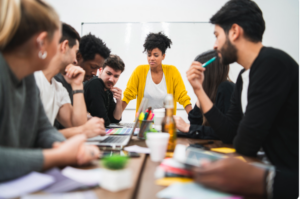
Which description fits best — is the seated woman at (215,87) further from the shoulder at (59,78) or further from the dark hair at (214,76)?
the shoulder at (59,78)

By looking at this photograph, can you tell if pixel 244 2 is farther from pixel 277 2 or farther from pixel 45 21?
pixel 277 2

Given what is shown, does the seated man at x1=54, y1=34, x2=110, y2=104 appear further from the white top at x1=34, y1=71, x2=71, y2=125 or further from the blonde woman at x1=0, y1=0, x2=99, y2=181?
the blonde woman at x1=0, y1=0, x2=99, y2=181

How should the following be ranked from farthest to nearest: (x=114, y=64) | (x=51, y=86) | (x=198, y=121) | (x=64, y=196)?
(x=114, y=64)
(x=198, y=121)
(x=51, y=86)
(x=64, y=196)

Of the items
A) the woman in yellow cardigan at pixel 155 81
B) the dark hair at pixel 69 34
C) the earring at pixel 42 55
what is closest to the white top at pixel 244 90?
the earring at pixel 42 55

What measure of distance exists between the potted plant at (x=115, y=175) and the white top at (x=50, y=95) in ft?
2.72

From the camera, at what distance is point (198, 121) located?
163 centimetres

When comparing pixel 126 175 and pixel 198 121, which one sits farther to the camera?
pixel 198 121

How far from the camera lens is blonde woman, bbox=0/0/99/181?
55cm

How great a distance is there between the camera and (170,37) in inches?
138

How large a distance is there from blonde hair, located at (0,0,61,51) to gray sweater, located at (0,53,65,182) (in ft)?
0.24

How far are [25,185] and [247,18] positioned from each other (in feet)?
3.69

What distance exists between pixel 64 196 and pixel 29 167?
17cm

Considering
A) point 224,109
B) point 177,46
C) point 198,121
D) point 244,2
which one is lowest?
point 198,121

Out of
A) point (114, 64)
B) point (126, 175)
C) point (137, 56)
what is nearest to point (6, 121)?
point (126, 175)
